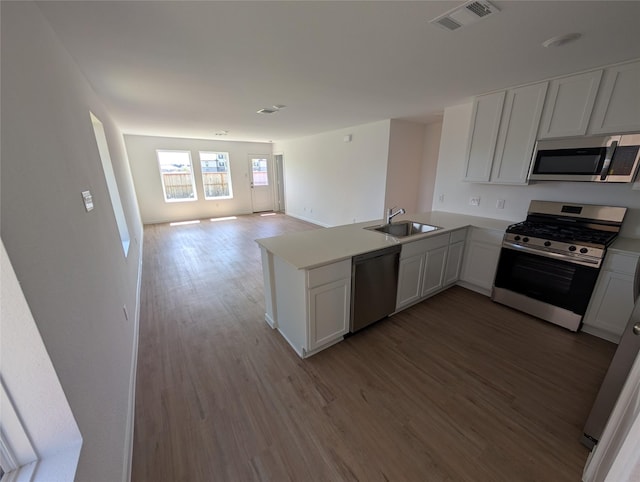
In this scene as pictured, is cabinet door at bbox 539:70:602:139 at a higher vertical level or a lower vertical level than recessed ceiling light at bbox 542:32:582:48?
lower

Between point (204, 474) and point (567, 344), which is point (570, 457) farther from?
point (204, 474)

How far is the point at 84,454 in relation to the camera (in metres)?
0.85

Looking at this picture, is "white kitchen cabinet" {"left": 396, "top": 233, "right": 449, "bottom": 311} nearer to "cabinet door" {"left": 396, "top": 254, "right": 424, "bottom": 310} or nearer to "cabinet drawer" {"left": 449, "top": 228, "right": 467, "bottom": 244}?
"cabinet door" {"left": 396, "top": 254, "right": 424, "bottom": 310}

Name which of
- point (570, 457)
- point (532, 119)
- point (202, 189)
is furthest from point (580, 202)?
point (202, 189)

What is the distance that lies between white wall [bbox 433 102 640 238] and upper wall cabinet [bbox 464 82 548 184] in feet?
0.95

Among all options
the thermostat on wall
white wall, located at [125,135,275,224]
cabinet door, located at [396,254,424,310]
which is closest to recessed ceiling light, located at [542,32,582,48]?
cabinet door, located at [396,254,424,310]

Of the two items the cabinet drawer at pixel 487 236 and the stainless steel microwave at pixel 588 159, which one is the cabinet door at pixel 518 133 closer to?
the stainless steel microwave at pixel 588 159

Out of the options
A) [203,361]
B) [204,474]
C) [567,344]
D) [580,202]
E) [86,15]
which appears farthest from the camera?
[580,202]

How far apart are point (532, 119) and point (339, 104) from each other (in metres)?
2.24

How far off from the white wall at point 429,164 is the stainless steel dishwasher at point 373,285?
10.2 feet

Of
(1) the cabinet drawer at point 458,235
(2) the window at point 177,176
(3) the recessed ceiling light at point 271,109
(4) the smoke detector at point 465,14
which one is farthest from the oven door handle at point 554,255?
(2) the window at point 177,176

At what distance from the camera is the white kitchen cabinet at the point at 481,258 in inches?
115

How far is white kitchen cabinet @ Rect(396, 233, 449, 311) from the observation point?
2.58m

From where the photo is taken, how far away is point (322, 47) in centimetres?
185
